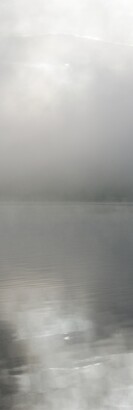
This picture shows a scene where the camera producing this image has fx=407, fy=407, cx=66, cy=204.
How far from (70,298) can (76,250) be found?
373mm

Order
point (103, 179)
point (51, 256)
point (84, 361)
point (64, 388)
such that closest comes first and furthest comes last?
point (64, 388) → point (84, 361) → point (51, 256) → point (103, 179)

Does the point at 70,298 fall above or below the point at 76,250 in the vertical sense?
below

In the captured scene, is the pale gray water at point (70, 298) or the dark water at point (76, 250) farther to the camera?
the dark water at point (76, 250)

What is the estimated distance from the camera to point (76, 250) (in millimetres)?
2096

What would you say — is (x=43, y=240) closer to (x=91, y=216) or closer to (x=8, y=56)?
(x=91, y=216)

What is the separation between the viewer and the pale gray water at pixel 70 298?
1450 mm

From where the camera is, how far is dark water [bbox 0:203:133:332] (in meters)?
1.85

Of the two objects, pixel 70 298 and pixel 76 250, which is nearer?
pixel 70 298

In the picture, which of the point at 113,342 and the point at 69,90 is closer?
the point at 113,342

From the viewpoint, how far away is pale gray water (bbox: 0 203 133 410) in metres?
1.45

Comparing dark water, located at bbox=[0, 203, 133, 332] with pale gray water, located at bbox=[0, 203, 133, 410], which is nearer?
pale gray water, located at bbox=[0, 203, 133, 410]

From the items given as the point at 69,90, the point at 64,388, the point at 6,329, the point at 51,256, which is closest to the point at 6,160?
the point at 69,90

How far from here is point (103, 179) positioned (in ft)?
9.11

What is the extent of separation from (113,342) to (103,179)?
4.50 feet
